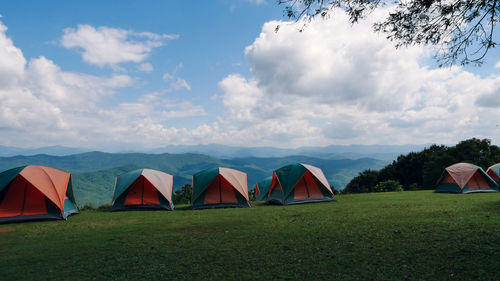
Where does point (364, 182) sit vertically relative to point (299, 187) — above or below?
below

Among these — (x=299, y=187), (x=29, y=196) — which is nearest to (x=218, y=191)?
(x=299, y=187)

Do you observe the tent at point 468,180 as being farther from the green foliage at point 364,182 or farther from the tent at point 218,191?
the green foliage at point 364,182

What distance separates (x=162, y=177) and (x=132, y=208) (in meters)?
2.60

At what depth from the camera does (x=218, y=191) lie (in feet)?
57.8

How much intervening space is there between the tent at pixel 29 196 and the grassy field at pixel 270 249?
2.25 meters

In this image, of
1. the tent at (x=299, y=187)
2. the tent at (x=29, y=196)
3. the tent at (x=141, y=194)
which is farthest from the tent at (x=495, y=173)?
the tent at (x=29, y=196)

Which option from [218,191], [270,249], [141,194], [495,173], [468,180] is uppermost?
[141,194]

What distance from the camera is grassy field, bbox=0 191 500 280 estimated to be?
5.86 m

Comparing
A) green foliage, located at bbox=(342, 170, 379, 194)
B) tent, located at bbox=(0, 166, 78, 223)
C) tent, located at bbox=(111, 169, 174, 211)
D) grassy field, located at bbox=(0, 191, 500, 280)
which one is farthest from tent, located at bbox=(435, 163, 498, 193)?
green foliage, located at bbox=(342, 170, 379, 194)

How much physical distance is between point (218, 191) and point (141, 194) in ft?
15.7

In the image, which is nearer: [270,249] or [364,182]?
[270,249]

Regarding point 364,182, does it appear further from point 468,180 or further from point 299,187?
point 299,187

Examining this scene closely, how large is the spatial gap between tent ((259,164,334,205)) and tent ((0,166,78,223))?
1246cm

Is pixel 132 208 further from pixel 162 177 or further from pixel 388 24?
pixel 388 24
